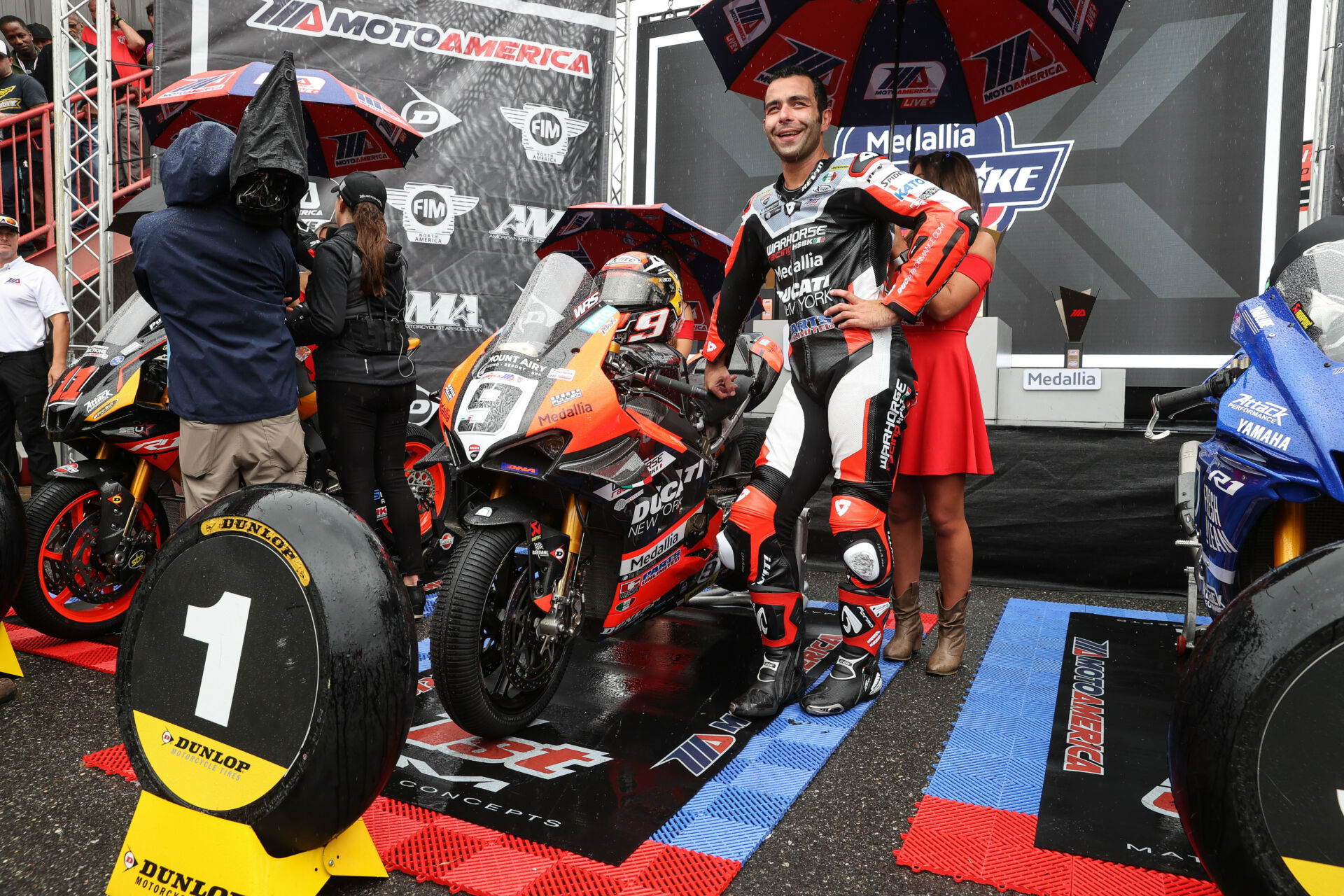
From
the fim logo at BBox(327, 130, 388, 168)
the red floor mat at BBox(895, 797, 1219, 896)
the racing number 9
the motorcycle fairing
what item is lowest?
the red floor mat at BBox(895, 797, 1219, 896)

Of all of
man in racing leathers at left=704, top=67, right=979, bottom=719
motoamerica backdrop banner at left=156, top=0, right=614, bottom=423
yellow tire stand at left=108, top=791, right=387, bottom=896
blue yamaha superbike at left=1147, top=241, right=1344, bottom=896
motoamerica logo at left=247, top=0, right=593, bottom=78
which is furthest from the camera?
motoamerica backdrop banner at left=156, top=0, right=614, bottom=423

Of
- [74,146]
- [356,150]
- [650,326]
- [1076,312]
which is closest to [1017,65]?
[1076,312]

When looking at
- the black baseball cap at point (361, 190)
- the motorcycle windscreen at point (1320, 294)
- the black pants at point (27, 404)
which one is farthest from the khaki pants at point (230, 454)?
the black pants at point (27, 404)

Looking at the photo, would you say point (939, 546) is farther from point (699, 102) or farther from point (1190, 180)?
point (699, 102)

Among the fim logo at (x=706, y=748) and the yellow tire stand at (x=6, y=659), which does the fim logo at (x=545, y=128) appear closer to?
the yellow tire stand at (x=6, y=659)

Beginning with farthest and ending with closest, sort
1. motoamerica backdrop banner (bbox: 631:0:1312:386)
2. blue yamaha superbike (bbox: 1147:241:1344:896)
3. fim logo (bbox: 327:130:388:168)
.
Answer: motoamerica backdrop banner (bbox: 631:0:1312:386)
fim logo (bbox: 327:130:388:168)
blue yamaha superbike (bbox: 1147:241:1344:896)

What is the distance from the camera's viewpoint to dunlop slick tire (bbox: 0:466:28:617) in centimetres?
261

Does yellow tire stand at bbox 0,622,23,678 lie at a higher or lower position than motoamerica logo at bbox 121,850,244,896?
lower

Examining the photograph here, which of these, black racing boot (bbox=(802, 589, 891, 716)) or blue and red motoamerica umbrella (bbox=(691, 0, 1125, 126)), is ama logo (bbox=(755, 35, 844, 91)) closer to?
blue and red motoamerica umbrella (bbox=(691, 0, 1125, 126))

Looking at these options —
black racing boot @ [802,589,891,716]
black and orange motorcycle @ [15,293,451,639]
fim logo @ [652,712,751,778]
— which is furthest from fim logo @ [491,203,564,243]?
fim logo @ [652,712,751,778]

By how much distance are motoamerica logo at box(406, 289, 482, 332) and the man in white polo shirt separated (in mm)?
2168

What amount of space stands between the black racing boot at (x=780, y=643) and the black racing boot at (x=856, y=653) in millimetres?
84

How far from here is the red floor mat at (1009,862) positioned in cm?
182

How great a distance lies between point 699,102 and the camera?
7.39 meters
